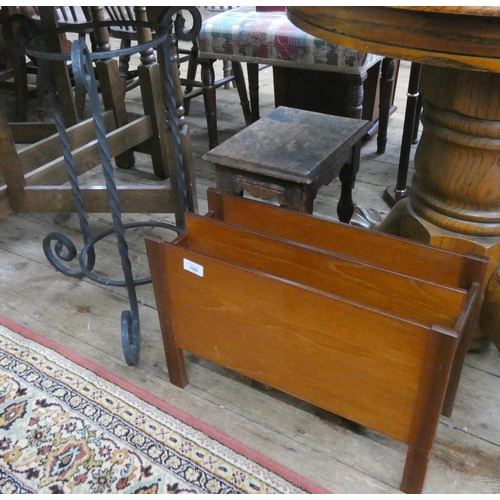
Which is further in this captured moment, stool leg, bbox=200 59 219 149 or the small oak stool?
stool leg, bbox=200 59 219 149

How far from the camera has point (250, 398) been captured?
3.43ft

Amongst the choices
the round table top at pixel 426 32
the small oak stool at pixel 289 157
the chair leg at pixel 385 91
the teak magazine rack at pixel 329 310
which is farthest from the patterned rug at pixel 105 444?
the chair leg at pixel 385 91

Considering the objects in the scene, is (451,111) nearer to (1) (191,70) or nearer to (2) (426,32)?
(2) (426,32)

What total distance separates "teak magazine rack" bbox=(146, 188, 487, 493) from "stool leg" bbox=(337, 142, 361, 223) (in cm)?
46

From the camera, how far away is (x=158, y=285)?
3.04 feet

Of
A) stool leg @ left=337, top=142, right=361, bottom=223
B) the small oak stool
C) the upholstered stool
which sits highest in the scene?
the upholstered stool

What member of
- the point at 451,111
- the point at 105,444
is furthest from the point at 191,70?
the point at 105,444

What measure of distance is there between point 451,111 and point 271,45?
3.02 feet

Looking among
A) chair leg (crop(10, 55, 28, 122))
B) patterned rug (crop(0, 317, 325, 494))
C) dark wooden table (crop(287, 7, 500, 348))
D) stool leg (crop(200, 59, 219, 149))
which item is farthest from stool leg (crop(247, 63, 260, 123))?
patterned rug (crop(0, 317, 325, 494))

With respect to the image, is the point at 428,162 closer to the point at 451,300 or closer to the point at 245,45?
the point at 451,300

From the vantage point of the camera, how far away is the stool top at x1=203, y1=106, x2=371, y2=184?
1.11 metres

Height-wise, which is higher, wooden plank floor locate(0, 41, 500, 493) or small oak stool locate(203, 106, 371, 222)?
small oak stool locate(203, 106, 371, 222)

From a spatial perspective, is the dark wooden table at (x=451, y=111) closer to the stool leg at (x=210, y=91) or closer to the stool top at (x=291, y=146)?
the stool top at (x=291, y=146)

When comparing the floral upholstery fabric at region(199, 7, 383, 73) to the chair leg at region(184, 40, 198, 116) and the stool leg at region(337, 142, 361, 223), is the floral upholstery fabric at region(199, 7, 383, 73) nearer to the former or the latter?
the stool leg at region(337, 142, 361, 223)
